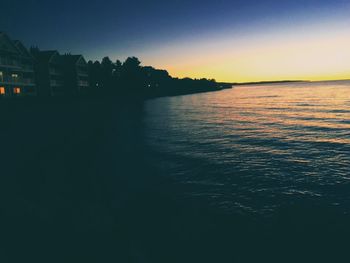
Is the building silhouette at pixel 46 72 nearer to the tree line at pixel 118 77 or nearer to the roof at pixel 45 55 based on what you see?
the roof at pixel 45 55

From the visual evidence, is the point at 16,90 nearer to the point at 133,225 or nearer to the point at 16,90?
the point at 16,90

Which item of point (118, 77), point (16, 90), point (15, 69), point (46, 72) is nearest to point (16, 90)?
point (16, 90)

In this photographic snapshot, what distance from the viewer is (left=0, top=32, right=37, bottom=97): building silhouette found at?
61.3m

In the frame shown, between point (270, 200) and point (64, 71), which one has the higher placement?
point (64, 71)

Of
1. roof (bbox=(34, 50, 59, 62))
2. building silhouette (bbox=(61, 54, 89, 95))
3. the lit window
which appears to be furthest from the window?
building silhouette (bbox=(61, 54, 89, 95))

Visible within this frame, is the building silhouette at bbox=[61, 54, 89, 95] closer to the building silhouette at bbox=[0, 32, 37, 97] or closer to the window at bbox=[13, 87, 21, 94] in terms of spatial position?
the building silhouette at bbox=[0, 32, 37, 97]

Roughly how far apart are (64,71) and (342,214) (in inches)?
3753

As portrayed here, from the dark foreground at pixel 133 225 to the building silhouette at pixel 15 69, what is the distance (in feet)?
177

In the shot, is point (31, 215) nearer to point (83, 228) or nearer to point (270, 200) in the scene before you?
point (83, 228)

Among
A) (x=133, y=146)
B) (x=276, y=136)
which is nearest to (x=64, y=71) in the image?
(x=133, y=146)

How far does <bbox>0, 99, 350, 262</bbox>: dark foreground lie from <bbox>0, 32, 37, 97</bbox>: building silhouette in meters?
54.1

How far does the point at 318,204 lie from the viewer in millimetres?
12227

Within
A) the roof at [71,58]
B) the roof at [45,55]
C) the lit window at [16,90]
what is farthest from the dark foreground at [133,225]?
the roof at [71,58]

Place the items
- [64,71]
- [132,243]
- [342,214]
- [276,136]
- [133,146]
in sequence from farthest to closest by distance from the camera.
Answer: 1. [64,71]
2. [276,136]
3. [133,146]
4. [342,214]
5. [132,243]
